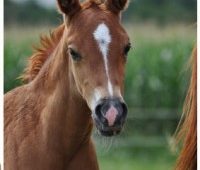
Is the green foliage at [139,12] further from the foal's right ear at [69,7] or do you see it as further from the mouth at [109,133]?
the mouth at [109,133]

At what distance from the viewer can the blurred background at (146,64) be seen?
6344 mm

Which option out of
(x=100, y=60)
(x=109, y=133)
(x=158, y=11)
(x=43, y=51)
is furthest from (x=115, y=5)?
(x=158, y=11)

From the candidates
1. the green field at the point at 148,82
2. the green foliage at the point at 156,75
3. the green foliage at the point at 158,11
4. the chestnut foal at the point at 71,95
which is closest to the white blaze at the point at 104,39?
the chestnut foal at the point at 71,95

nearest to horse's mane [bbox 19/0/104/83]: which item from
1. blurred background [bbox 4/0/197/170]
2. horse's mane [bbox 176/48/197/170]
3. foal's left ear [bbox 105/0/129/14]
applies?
foal's left ear [bbox 105/0/129/14]

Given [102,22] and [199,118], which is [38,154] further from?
[199,118]

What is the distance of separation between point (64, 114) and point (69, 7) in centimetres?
36

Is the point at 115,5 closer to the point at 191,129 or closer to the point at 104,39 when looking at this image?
the point at 104,39

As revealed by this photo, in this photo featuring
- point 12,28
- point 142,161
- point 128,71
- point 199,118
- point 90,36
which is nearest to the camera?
point 199,118

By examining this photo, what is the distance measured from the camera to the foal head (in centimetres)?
223

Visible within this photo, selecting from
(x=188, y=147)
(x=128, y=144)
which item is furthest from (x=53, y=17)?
(x=188, y=147)

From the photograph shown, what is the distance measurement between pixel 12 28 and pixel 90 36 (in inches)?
170

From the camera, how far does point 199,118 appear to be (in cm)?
206

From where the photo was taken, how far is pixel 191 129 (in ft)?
6.82

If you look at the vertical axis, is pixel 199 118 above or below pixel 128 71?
above
